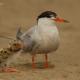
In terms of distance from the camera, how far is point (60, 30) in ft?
40.2

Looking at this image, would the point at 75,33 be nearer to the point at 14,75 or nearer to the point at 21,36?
the point at 21,36

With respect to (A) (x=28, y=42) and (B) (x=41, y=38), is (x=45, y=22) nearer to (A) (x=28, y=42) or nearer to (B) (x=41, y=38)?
(B) (x=41, y=38)

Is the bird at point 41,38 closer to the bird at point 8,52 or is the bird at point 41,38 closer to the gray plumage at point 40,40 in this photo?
the gray plumage at point 40,40

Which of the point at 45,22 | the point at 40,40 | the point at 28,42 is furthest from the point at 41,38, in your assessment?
the point at 45,22

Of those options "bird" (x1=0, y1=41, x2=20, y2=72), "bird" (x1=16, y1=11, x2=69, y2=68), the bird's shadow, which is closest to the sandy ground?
the bird's shadow

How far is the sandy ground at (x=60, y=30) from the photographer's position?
7652 millimetres

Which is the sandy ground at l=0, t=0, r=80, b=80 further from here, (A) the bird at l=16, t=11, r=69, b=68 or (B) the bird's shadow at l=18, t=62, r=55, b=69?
(A) the bird at l=16, t=11, r=69, b=68

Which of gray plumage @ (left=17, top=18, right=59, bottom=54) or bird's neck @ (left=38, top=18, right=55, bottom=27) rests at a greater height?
bird's neck @ (left=38, top=18, right=55, bottom=27)

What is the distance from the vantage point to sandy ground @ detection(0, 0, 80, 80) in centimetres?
765

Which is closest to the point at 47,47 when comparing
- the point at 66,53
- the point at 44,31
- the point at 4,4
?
the point at 44,31

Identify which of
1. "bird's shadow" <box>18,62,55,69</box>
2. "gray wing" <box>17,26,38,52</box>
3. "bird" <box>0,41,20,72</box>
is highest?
"gray wing" <box>17,26,38,52</box>

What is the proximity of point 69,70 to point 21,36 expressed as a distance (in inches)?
41.6

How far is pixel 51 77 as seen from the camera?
7434mm

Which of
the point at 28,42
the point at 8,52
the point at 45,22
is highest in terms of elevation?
the point at 45,22
